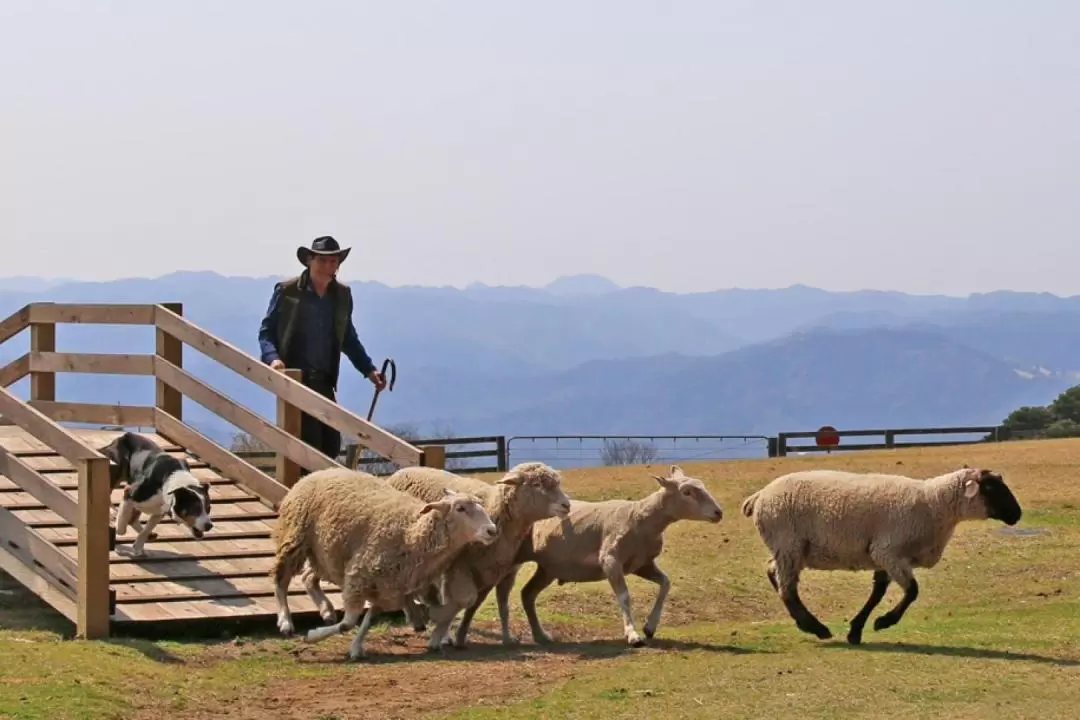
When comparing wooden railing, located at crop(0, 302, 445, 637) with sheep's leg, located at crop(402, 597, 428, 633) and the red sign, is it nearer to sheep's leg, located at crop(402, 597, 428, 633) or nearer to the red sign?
sheep's leg, located at crop(402, 597, 428, 633)

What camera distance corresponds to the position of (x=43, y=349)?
1902cm

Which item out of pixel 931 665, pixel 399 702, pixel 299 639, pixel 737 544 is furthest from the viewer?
pixel 737 544

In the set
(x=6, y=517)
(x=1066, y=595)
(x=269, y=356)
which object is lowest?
(x=1066, y=595)

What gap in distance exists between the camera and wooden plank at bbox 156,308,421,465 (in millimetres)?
14562

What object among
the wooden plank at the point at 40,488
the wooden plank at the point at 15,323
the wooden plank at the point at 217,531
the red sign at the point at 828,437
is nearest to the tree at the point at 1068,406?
the red sign at the point at 828,437

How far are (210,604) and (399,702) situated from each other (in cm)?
342

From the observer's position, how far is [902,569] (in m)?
13.8

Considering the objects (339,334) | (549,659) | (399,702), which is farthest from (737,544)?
(399,702)

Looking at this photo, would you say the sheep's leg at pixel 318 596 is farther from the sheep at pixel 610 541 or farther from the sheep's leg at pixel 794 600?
the sheep's leg at pixel 794 600

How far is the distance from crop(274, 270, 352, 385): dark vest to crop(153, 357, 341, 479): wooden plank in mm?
698

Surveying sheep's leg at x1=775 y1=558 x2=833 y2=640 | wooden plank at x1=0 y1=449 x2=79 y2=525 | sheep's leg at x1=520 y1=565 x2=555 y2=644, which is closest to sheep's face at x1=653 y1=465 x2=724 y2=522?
sheep's leg at x1=775 y1=558 x2=833 y2=640

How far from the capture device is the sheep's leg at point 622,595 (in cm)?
1331

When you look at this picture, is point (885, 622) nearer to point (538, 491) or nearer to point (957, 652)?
point (957, 652)

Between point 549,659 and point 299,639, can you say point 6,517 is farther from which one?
point 549,659
